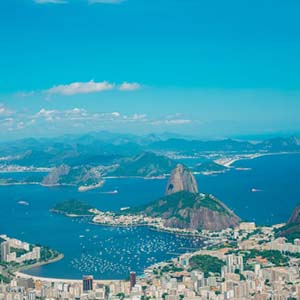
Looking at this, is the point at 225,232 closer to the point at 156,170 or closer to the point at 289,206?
the point at 289,206

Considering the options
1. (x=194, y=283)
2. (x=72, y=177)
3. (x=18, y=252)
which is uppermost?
(x=72, y=177)

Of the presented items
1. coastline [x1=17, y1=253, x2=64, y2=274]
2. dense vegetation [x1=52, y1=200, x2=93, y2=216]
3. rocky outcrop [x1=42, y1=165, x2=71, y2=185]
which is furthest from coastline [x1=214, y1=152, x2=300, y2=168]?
coastline [x1=17, y1=253, x2=64, y2=274]

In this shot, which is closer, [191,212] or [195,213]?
[195,213]

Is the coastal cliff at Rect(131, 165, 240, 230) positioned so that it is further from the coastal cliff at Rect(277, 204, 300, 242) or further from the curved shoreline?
the curved shoreline

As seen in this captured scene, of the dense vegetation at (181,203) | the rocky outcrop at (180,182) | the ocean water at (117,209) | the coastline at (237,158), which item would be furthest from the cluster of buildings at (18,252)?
the coastline at (237,158)

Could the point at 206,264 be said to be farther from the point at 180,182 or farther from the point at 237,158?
the point at 237,158

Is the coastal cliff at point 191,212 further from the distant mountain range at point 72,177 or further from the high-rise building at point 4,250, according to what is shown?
the distant mountain range at point 72,177

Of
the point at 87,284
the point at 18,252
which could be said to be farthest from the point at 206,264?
the point at 18,252

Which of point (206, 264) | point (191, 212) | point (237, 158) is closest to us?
point (206, 264)
